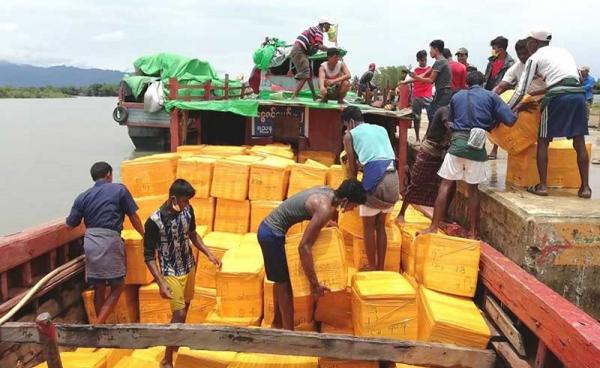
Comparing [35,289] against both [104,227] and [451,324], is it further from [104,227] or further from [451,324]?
[451,324]

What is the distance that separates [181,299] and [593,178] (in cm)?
543

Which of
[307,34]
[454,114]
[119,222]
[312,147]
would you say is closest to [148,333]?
[119,222]

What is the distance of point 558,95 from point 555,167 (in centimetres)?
97

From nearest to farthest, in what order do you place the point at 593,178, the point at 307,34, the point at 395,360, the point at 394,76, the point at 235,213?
the point at 395,360
the point at 235,213
the point at 593,178
the point at 307,34
the point at 394,76

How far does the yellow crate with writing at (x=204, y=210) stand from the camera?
238 inches

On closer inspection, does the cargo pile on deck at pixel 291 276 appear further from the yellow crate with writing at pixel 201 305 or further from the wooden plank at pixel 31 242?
the wooden plank at pixel 31 242

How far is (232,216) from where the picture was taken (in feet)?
19.7

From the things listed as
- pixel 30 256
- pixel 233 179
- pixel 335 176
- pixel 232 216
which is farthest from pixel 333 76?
pixel 30 256

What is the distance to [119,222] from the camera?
4.72 m

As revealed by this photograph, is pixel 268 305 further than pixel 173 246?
Yes

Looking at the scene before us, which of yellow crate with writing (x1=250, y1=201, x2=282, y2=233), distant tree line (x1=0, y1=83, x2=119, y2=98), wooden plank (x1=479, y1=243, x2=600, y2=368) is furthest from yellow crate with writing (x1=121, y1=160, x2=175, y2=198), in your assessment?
distant tree line (x1=0, y1=83, x2=119, y2=98)

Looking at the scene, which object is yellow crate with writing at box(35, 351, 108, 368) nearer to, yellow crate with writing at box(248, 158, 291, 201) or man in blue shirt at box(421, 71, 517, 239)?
yellow crate with writing at box(248, 158, 291, 201)

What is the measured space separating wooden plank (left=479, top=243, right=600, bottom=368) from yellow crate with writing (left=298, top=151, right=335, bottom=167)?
4.20 meters

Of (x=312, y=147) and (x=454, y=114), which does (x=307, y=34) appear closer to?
(x=312, y=147)
